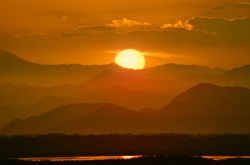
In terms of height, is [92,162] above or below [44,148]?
below

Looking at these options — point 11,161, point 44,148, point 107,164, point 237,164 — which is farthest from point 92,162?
point 44,148

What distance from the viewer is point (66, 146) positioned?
180 meters

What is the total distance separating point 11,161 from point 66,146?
7622cm

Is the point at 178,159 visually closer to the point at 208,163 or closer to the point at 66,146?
the point at 208,163

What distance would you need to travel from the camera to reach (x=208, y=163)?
101m

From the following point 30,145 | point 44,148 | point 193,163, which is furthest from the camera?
point 30,145

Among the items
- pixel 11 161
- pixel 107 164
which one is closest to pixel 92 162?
pixel 107 164

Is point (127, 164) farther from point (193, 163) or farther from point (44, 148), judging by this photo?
point (44, 148)

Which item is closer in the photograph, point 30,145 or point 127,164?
point 127,164

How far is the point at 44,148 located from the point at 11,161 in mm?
67237

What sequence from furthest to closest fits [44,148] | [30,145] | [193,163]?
[30,145], [44,148], [193,163]

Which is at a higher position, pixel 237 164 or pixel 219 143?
pixel 219 143

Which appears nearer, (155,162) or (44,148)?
(155,162)

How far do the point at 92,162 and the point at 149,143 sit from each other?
285ft
